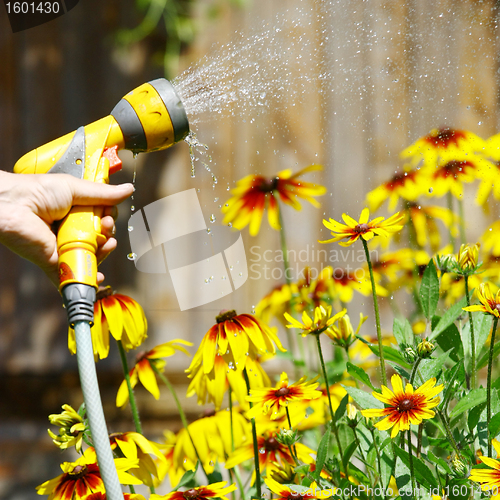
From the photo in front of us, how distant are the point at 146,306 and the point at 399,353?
51.0 inches

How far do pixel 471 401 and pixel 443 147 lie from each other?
0.48 metres

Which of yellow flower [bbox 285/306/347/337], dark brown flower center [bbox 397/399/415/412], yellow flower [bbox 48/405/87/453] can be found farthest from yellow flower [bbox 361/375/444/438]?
yellow flower [bbox 48/405/87/453]

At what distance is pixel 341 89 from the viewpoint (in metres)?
1.49

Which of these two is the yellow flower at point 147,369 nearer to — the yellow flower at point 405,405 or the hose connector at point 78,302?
the hose connector at point 78,302

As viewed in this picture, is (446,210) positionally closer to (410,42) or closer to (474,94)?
(474,94)

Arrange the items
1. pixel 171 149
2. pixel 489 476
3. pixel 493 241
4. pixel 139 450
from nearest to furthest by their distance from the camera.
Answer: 1. pixel 489 476
2. pixel 139 450
3. pixel 493 241
4. pixel 171 149

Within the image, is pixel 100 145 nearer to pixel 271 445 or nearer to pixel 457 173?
pixel 271 445

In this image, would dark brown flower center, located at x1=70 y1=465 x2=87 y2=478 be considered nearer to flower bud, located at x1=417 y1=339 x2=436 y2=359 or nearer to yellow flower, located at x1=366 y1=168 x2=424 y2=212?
flower bud, located at x1=417 y1=339 x2=436 y2=359

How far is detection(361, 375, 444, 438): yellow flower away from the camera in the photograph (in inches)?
16.0

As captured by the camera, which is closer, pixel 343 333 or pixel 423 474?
pixel 423 474

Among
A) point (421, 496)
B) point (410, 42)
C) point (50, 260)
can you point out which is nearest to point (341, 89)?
point (410, 42)

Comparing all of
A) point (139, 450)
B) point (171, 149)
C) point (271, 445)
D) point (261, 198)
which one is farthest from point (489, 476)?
point (171, 149)

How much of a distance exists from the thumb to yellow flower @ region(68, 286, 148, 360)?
0.12 meters

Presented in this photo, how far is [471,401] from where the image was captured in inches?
18.3
